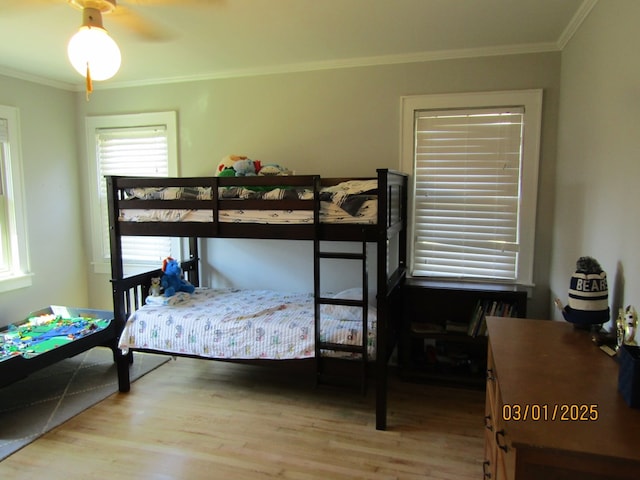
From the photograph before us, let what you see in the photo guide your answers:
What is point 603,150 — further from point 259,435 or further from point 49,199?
point 49,199

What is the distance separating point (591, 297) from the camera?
68.9 inches

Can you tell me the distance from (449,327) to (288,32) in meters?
2.32

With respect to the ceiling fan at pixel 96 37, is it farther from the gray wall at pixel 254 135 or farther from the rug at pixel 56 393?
the rug at pixel 56 393

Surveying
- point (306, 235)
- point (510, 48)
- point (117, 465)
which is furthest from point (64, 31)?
point (510, 48)

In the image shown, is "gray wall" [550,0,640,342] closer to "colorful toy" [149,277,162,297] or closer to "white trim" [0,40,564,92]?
"white trim" [0,40,564,92]

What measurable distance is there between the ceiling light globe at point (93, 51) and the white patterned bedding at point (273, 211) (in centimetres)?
88

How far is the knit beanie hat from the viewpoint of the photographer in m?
1.75

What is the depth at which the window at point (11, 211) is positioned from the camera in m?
3.47

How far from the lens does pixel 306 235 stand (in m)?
2.54

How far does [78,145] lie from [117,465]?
3084 mm

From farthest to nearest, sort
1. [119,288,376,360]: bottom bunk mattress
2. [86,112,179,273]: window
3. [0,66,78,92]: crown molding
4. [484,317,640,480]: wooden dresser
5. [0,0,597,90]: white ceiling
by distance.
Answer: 1. [86,112,179,273]: window
2. [0,66,78,92]: crown molding
3. [119,288,376,360]: bottom bunk mattress
4. [0,0,597,90]: white ceiling
5. [484,317,640,480]: wooden dresser

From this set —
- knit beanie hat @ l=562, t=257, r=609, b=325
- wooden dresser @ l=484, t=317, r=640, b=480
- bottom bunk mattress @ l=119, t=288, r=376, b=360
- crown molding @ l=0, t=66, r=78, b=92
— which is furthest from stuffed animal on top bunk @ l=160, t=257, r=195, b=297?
knit beanie hat @ l=562, t=257, r=609, b=325

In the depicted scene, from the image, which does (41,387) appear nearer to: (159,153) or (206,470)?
(206,470)

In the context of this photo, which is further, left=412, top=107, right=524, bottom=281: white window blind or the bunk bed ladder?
left=412, top=107, right=524, bottom=281: white window blind
